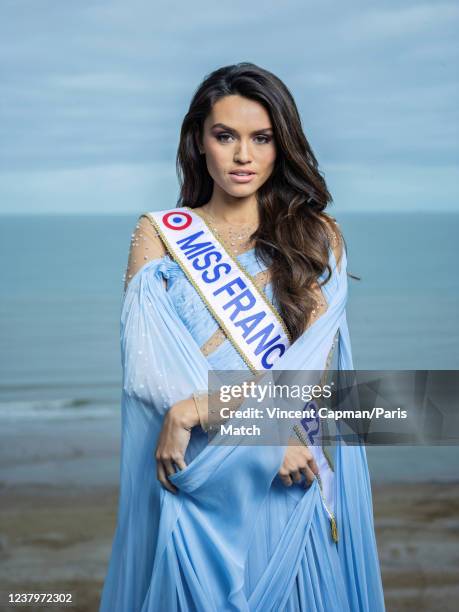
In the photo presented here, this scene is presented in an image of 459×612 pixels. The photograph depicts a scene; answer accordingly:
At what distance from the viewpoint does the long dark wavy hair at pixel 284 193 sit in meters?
2.13

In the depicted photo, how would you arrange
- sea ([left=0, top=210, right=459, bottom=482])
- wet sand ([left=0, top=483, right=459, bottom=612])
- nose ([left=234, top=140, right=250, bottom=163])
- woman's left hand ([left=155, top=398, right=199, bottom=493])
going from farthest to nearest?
1. sea ([left=0, top=210, right=459, bottom=482])
2. wet sand ([left=0, top=483, right=459, bottom=612])
3. nose ([left=234, top=140, right=250, bottom=163])
4. woman's left hand ([left=155, top=398, right=199, bottom=493])

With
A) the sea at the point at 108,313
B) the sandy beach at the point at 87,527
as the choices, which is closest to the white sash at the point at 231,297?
the sandy beach at the point at 87,527

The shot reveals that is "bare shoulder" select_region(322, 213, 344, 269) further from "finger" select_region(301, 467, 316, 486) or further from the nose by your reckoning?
"finger" select_region(301, 467, 316, 486)

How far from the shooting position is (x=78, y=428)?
22.6 ft

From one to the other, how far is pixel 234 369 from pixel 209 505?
28cm

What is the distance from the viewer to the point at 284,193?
225cm

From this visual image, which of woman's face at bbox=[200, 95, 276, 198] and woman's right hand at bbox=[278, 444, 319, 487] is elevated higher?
woman's face at bbox=[200, 95, 276, 198]

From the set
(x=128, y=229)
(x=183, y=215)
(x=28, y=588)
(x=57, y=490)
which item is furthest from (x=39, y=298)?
(x=183, y=215)

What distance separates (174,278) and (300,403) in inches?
15.1

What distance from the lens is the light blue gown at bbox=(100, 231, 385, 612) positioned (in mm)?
2037

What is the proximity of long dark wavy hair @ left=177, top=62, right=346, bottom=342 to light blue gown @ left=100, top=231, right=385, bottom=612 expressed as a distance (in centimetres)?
5

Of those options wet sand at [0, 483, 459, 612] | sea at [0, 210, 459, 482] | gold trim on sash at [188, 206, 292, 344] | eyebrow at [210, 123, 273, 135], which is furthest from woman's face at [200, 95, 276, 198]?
sea at [0, 210, 459, 482]

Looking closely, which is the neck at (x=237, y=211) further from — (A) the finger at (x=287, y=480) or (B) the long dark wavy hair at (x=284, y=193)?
(A) the finger at (x=287, y=480)

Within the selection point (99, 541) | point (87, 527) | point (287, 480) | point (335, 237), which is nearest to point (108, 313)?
point (87, 527)
